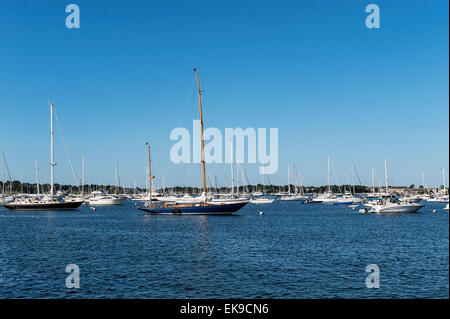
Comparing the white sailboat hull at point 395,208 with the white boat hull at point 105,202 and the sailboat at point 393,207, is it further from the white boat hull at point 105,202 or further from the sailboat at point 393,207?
the white boat hull at point 105,202

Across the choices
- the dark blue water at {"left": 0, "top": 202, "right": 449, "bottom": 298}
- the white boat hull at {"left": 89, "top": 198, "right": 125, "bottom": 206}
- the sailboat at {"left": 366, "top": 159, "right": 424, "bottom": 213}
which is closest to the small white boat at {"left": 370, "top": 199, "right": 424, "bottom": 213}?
the sailboat at {"left": 366, "top": 159, "right": 424, "bottom": 213}

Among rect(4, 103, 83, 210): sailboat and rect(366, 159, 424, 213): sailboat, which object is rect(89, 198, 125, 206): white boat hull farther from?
rect(366, 159, 424, 213): sailboat

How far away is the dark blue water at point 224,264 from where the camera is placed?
25391mm

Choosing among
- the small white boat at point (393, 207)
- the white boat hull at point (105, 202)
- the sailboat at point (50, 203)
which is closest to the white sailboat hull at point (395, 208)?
the small white boat at point (393, 207)

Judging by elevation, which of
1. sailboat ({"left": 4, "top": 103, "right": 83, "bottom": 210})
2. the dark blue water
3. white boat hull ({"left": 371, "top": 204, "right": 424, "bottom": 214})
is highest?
sailboat ({"left": 4, "top": 103, "right": 83, "bottom": 210})

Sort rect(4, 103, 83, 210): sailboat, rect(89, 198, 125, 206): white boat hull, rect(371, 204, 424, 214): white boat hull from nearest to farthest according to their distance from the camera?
rect(371, 204, 424, 214): white boat hull
rect(4, 103, 83, 210): sailboat
rect(89, 198, 125, 206): white boat hull

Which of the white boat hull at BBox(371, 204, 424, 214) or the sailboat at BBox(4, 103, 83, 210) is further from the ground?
the sailboat at BBox(4, 103, 83, 210)

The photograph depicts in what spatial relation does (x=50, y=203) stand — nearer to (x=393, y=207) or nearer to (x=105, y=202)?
(x=105, y=202)

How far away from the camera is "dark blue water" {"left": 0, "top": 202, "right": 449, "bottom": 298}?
2539cm

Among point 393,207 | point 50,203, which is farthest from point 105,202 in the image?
point 393,207

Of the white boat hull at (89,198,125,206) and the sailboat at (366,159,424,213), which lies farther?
the white boat hull at (89,198,125,206)

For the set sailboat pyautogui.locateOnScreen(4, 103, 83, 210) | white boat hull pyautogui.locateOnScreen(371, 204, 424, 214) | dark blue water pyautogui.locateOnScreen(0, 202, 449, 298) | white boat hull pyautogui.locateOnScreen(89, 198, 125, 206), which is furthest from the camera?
white boat hull pyautogui.locateOnScreen(89, 198, 125, 206)

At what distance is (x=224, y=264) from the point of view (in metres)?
33.9
